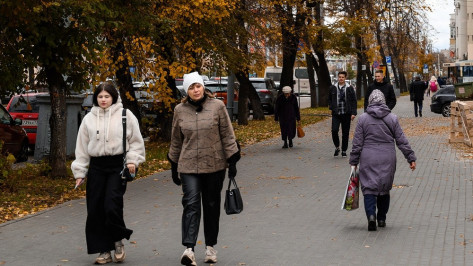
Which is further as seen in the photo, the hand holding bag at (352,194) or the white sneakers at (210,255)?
the hand holding bag at (352,194)

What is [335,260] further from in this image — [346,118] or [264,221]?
[346,118]

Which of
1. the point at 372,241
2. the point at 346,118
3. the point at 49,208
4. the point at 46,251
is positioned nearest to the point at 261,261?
the point at 372,241

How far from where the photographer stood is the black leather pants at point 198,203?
7379 mm

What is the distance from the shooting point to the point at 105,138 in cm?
751

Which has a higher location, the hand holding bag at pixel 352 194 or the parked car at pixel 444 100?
the hand holding bag at pixel 352 194

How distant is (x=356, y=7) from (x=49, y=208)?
2841 centimetres

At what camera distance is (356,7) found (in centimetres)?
3819

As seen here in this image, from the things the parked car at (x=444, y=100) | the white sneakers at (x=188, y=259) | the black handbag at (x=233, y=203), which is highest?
the black handbag at (x=233, y=203)

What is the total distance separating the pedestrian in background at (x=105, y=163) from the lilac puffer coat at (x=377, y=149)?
8.70 feet

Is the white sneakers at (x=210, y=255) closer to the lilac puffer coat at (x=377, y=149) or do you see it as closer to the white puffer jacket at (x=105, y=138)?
the white puffer jacket at (x=105, y=138)

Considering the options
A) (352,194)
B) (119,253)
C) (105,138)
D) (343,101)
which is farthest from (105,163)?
(343,101)

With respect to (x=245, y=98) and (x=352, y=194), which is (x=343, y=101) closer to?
(x=352, y=194)

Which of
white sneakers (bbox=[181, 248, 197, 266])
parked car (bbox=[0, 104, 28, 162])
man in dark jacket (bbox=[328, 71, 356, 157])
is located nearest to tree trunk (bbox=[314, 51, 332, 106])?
parked car (bbox=[0, 104, 28, 162])

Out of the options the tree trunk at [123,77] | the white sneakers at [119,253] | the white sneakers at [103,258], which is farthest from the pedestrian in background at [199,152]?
the tree trunk at [123,77]
